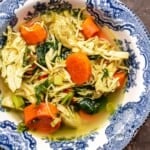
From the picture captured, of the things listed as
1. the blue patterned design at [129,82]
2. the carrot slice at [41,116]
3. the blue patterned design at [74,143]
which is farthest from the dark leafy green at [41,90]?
the blue patterned design at [129,82]

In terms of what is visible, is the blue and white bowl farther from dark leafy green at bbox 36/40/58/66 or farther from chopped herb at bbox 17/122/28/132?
dark leafy green at bbox 36/40/58/66

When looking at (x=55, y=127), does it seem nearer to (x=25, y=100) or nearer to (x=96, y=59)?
(x=25, y=100)

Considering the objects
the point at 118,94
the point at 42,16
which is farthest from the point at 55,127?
the point at 42,16

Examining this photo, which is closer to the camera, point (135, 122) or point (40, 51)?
point (135, 122)

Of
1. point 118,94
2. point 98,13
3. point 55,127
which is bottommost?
point 55,127

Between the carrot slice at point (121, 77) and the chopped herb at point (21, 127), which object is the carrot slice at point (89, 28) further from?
the chopped herb at point (21, 127)

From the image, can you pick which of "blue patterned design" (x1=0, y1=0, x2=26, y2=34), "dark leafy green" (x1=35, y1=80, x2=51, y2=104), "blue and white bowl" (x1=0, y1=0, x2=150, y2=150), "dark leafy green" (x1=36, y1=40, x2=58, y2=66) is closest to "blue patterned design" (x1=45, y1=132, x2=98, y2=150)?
"blue and white bowl" (x1=0, y1=0, x2=150, y2=150)

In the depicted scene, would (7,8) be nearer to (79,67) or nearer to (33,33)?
(33,33)
